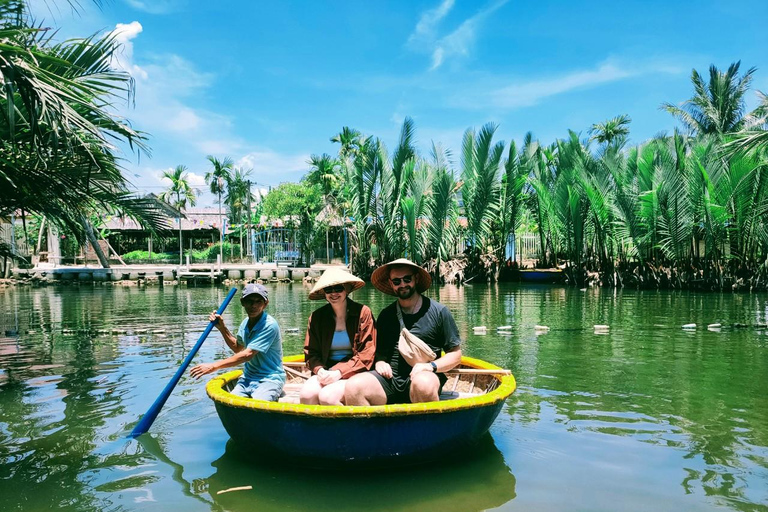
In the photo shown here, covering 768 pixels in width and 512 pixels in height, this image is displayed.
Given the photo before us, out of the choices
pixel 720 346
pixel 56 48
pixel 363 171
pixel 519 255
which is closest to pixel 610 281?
pixel 519 255

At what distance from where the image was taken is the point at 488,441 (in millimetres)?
4859

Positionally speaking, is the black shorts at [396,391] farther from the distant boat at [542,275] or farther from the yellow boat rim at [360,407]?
the distant boat at [542,275]

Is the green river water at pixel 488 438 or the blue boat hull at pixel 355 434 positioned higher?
the blue boat hull at pixel 355 434

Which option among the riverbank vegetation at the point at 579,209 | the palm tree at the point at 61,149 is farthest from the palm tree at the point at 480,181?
the palm tree at the point at 61,149

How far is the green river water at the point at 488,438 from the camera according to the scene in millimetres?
3836

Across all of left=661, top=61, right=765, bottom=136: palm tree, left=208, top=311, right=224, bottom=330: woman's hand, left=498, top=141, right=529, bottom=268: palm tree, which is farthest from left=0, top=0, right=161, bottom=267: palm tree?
left=661, top=61, right=765, bottom=136: palm tree

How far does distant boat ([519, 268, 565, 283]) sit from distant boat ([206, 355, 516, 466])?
856 inches

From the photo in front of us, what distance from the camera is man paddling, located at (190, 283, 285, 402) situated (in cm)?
449

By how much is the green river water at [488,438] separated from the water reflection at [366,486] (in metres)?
0.01

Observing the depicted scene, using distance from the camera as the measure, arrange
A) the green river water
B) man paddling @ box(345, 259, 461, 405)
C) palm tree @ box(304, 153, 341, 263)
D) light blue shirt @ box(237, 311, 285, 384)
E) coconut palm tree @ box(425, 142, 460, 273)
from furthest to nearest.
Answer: palm tree @ box(304, 153, 341, 263) → coconut palm tree @ box(425, 142, 460, 273) → light blue shirt @ box(237, 311, 285, 384) → man paddling @ box(345, 259, 461, 405) → the green river water

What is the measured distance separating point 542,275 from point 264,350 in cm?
2259

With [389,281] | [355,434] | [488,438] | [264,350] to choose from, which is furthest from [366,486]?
[389,281]

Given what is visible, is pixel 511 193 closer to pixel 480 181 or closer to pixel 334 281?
pixel 480 181

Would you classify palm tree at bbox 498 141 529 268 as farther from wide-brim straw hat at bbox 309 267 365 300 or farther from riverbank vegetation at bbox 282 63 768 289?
wide-brim straw hat at bbox 309 267 365 300
